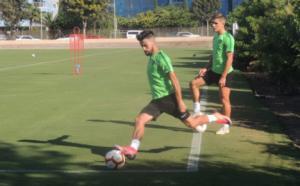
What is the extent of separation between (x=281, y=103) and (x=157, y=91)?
23.6 feet

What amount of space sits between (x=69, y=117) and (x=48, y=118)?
411 mm

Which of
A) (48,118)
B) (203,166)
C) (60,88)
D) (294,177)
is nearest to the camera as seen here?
(294,177)

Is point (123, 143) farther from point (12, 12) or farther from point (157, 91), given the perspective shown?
point (12, 12)

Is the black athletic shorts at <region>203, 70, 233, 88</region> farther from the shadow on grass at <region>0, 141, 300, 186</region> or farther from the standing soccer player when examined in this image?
the shadow on grass at <region>0, 141, 300, 186</region>

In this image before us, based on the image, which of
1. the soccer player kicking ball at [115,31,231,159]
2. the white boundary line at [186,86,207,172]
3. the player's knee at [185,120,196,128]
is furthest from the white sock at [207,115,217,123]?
the soccer player kicking ball at [115,31,231,159]

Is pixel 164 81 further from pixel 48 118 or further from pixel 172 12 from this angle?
pixel 172 12

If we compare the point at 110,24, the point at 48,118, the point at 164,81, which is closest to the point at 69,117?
the point at 48,118

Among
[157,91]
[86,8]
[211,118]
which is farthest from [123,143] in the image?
[86,8]

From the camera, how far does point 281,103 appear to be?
14828 millimetres

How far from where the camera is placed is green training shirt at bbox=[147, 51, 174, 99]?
8047mm

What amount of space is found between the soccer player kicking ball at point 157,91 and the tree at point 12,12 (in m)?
93.5

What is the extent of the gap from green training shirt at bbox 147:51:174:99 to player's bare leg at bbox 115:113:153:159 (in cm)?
32

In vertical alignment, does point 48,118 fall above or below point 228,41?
below

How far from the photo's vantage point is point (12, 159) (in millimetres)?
8484
